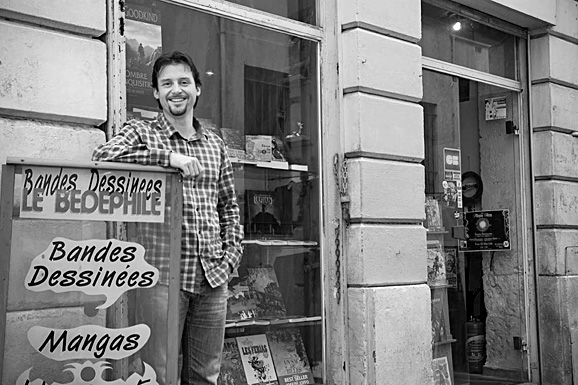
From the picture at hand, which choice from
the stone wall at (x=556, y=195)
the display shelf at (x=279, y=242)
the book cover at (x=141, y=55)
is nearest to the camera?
the book cover at (x=141, y=55)

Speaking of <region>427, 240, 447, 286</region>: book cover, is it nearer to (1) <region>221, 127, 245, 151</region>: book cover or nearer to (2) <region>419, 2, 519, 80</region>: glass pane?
(2) <region>419, 2, 519, 80</region>: glass pane

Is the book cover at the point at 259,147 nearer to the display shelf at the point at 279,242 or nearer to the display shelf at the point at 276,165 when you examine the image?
the display shelf at the point at 276,165

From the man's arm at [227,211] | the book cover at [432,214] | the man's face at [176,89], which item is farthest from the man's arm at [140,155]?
the book cover at [432,214]

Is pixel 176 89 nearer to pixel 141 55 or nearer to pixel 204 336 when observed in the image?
pixel 141 55

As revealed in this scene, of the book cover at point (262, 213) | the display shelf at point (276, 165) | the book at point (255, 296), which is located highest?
the display shelf at point (276, 165)

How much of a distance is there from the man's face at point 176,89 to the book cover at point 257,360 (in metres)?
2.11

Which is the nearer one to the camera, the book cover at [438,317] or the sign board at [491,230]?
the book cover at [438,317]

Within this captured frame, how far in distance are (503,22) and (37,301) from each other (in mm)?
5970

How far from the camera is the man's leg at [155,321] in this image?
11.8 feet

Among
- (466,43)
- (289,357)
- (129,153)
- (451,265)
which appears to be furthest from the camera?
(466,43)

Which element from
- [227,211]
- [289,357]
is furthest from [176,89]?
[289,357]

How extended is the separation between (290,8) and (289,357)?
8.64ft

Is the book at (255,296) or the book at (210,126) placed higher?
the book at (210,126)

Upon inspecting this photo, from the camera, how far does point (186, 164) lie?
3672 millimetres
